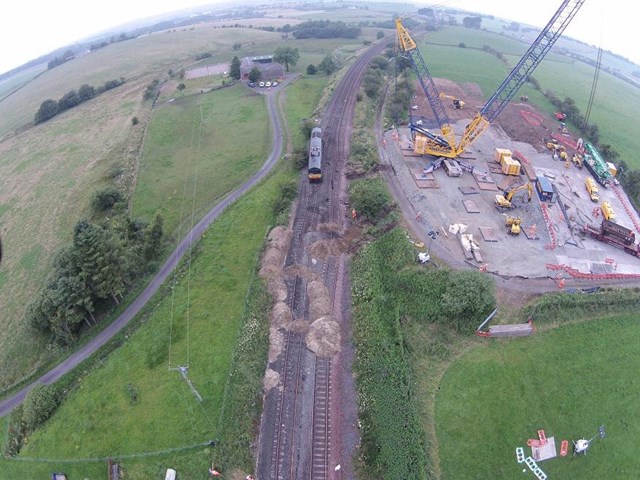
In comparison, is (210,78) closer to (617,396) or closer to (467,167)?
(467,167)

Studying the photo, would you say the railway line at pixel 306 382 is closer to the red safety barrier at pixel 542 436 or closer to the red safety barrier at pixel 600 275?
the red safety barrier at pixel 542 436

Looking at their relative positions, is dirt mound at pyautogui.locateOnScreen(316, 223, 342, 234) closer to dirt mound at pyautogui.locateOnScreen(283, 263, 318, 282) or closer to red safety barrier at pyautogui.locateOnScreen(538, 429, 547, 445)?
dirt mound at pyautogui.locateOnScreen(283, 263, 318, 282)

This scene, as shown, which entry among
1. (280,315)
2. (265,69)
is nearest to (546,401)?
(280,315)

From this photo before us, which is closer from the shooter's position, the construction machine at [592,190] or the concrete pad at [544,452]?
the concrete pad at [544,452]

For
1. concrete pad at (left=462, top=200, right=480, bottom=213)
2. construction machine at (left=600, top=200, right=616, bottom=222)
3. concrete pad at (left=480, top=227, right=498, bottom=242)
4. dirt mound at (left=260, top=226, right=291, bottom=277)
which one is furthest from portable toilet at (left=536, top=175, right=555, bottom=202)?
dirt mound at (left=260, top=226, right=291, bottom=277)

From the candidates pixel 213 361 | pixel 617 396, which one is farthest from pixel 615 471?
pixel 213 361

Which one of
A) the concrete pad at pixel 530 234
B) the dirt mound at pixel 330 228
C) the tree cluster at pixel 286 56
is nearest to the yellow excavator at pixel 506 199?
the concrete pad at pixel 530 234
